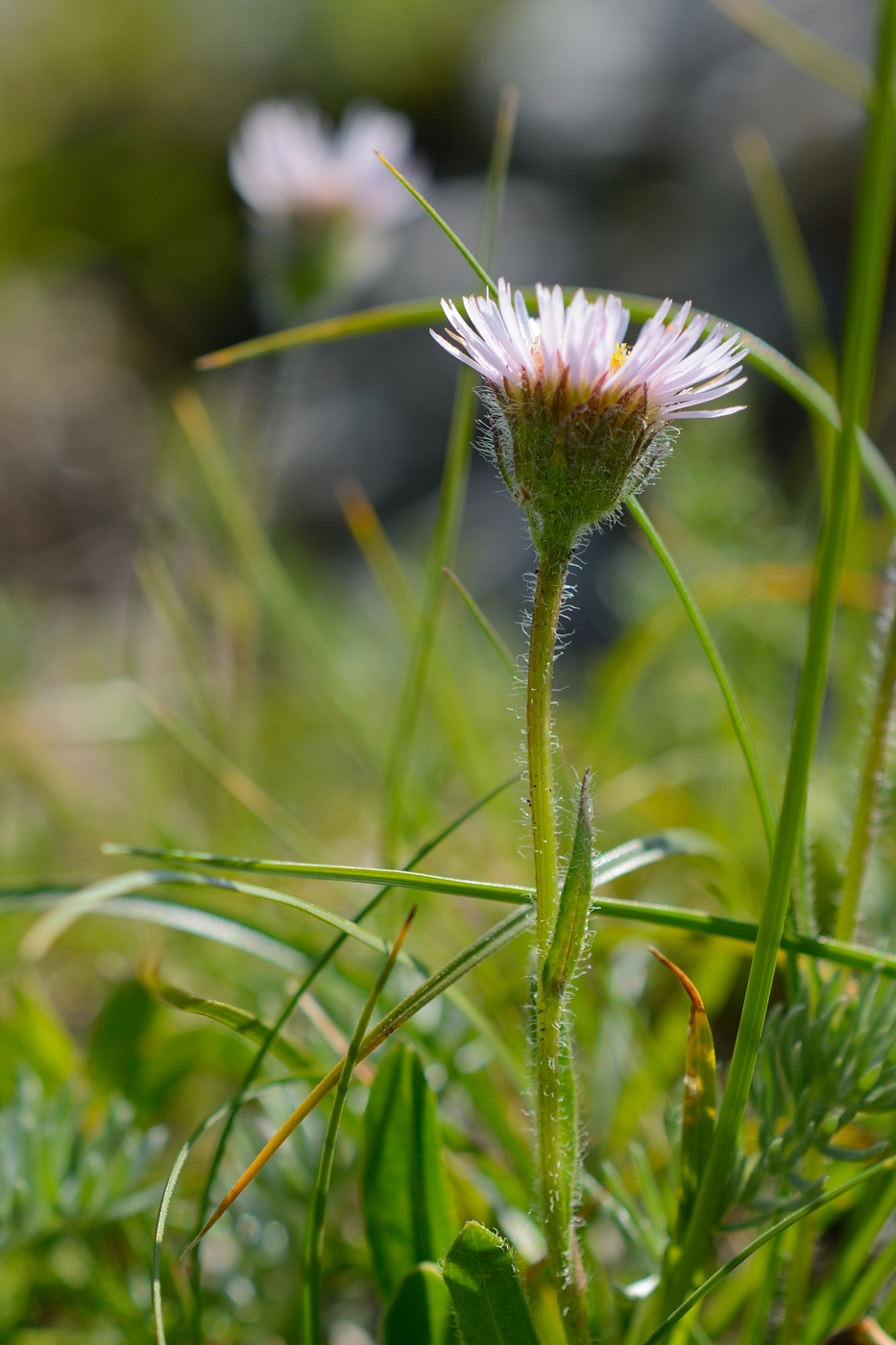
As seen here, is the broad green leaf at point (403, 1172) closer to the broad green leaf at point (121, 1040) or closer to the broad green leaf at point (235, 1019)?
the broad green leaf at point (235, 1019)

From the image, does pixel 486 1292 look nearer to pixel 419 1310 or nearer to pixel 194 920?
pixel 419 1310

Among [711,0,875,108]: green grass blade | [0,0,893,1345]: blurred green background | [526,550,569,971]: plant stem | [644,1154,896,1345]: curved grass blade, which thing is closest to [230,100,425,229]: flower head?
[0,0,893,1345]: blurred green background

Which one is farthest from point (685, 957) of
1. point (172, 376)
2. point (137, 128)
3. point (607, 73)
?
point (137, 128)

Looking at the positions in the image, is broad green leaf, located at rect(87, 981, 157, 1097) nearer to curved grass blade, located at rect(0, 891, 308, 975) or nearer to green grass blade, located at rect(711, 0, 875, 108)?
curved grass blade, located at rect(0, 891, 308, 975)

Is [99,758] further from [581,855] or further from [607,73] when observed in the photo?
[607,73]

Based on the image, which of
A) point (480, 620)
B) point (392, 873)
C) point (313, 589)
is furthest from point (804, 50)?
point (313, 589)

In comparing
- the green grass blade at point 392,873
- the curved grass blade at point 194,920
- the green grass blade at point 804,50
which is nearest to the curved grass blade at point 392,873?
the green grass blade at point 392,873
